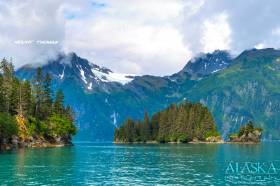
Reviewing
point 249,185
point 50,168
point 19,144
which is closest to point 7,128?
point 19,144

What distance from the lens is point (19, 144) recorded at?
173500 millimetres

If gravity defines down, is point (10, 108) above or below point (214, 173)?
above

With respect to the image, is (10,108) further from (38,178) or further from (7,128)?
(38,178)

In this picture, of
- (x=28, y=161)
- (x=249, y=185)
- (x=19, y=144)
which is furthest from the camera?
(x=19, y=144)

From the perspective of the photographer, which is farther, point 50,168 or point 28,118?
point 28,118

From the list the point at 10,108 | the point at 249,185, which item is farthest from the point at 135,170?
the point at 10,108

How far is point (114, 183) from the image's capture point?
7681cm

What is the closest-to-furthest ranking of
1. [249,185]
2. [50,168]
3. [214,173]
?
[249,185] → [214,173] → [50,168]

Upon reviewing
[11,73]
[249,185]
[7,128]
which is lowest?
[249,185]

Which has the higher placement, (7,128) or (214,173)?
(7,128)

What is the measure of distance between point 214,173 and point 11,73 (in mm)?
126005

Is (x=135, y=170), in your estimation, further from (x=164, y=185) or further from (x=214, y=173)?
(x=164, y=185)

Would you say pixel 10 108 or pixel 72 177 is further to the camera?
pixel 10 108

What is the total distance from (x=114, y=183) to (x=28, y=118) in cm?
12475
